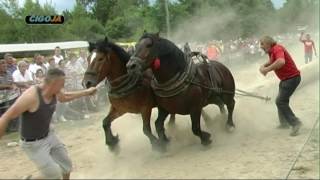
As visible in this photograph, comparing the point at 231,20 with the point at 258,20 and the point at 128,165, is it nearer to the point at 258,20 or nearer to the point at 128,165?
the point at 258,20

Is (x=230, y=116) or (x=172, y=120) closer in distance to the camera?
(x=172, y=120)

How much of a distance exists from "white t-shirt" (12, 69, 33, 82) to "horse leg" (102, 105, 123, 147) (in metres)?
4.79

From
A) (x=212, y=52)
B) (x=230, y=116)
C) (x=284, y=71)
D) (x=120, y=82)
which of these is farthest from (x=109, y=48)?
(x=212, y=52)

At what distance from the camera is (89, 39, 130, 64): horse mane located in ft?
24.9

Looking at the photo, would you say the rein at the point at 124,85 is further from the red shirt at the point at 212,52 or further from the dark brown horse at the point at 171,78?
the red shirt at the point at 212,52

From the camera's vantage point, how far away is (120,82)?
7.73 metres

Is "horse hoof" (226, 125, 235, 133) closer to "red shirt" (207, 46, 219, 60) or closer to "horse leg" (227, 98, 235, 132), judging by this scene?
"horse leg" (227, 98, 235, 132)

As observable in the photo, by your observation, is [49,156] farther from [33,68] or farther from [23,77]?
[33,68]

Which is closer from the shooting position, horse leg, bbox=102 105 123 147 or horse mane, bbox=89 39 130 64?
horse mane, bbox=89 39 130 64

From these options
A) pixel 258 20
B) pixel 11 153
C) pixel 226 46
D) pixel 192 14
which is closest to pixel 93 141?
pixel 11 153

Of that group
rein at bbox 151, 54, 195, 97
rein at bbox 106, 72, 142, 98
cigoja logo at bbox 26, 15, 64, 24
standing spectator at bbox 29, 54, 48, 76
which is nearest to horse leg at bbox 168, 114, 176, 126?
rein at bbox 151, 54, 195, 97

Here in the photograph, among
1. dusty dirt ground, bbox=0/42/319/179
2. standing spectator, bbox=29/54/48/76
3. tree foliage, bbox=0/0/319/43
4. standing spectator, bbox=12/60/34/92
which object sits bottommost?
dusty dirt ground, bbox=0/42/319/179

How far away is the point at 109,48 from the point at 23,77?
5.25m

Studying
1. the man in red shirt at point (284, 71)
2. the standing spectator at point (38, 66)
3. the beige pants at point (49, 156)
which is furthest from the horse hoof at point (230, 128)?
the standing spectator at point (38, 66)
